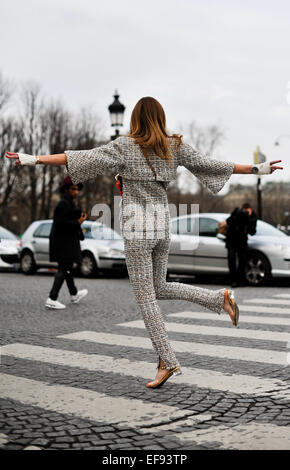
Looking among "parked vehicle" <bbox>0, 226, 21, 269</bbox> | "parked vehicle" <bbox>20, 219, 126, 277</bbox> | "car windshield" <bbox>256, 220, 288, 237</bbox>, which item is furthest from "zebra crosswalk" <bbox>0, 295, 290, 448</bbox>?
"parked vehicle" <bbox>0, 226, 21, 269</bbox>

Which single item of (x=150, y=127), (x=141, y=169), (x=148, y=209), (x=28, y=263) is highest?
(x=150, y=127)

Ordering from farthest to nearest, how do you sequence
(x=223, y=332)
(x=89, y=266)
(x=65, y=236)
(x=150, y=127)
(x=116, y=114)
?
(x=116, y=114), (x=89, y=266), (x=65, y=236), (x=223, y=332), (x=150, y=127)

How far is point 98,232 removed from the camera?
52.0ft

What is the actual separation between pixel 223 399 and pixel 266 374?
792mm

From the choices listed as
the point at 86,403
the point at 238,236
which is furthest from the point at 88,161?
the point at 238,236

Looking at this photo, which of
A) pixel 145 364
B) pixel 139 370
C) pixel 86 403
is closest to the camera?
pixel 86 403

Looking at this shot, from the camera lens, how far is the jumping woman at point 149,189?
4.20 meters

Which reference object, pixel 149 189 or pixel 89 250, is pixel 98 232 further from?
pixel 149 189

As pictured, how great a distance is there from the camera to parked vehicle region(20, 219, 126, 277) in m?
15.1

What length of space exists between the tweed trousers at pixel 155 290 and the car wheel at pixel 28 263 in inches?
508

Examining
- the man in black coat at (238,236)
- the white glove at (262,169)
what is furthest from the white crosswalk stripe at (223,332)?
the man in black coat at (238,236)

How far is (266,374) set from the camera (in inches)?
187

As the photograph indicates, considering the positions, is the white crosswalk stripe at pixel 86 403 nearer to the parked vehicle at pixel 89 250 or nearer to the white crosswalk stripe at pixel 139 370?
the white crosswalk stripe at pixel 139 370

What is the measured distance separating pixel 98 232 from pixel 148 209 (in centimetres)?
1161
